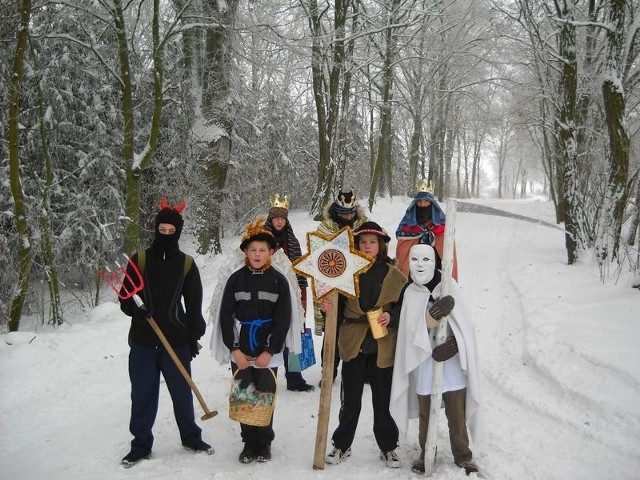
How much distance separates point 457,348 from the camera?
11.7 feet

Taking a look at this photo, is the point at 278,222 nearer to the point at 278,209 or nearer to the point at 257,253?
the point at 278,209

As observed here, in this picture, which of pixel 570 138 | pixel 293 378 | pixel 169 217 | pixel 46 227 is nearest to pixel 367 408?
pixel 293 378

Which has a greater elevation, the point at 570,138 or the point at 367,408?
the point at 570,138

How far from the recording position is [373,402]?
13.2 feet

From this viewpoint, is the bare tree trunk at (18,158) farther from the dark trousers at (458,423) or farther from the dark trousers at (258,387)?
the dark trousers at (458,423)

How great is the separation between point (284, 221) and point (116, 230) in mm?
8378

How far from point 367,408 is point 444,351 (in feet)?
6.23

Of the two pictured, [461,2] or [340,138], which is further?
[461,2]

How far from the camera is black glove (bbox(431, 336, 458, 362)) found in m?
3.50

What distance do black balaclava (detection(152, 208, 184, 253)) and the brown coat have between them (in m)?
1.56

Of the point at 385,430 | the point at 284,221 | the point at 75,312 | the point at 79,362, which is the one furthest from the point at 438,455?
the point at 75,312

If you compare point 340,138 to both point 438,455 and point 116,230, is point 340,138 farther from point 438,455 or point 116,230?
point 438,455

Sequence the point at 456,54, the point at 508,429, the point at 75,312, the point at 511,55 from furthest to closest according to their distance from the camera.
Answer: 1. the point at 456,54
2. the point at 511,55
3. the point at 75,312
4. the point at 508,429

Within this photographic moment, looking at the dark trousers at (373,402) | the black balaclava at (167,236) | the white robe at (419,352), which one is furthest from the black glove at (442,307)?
the black balaclava at (167,236)
